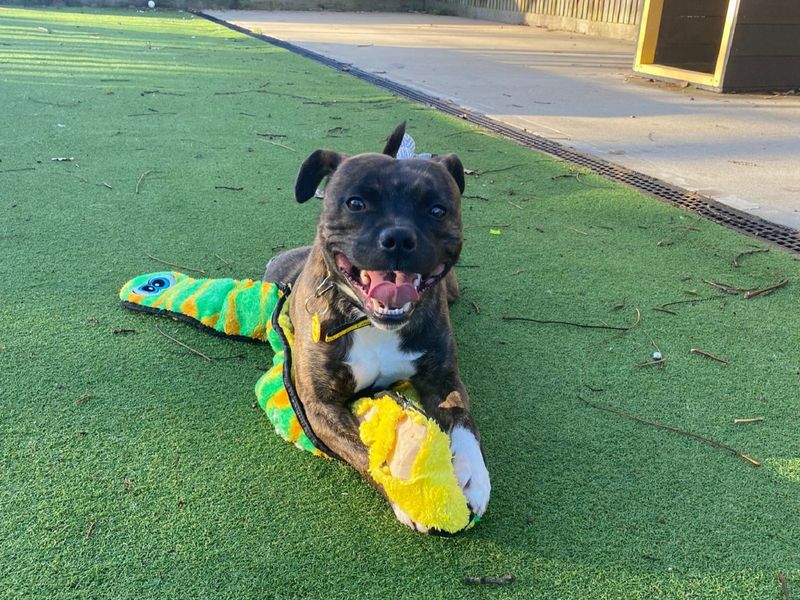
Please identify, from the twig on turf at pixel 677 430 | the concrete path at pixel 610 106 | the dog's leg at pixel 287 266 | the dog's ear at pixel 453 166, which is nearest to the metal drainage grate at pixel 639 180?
the concrete path at pixel 610 106

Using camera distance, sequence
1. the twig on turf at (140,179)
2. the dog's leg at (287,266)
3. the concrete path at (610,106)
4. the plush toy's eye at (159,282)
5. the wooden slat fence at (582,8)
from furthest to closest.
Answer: the wooden slat fence at (582,8) < the concrete path at (610,106) < the twig on turf at (140,179) < the dog's leg at (287,266) < the plush toy's eye at (159,282)

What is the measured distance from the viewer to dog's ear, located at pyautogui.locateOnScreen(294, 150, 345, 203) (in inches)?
112

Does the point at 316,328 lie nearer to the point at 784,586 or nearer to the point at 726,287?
the point at 784,586

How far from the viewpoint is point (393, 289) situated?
7.88ft

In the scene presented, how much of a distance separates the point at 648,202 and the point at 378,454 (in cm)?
377

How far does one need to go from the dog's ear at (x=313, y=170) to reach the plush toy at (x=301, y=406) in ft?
1.97

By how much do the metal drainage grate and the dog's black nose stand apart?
316 centimetres

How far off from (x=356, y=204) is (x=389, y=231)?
0.29 metres

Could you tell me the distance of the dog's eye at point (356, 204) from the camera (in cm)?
253

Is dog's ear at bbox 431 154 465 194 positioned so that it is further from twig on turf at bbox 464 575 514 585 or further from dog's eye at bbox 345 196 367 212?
twig on turf at bbox 464 575 514 585

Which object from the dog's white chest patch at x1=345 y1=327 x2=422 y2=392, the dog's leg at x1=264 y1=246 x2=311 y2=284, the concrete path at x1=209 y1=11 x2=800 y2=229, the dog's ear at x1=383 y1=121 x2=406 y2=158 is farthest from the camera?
the concrete path at x1=209 y1=11 x2=800 y2=229

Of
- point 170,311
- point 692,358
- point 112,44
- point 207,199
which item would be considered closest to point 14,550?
point 170,311

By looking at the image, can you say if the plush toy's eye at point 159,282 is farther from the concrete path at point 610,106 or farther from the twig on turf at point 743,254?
the concrete path at point 610,106

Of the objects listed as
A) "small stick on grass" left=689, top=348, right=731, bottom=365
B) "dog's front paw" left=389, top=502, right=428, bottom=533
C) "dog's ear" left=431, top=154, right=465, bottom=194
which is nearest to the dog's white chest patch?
"dog's front paw" left=389, top=502, right=428, bottom=533
